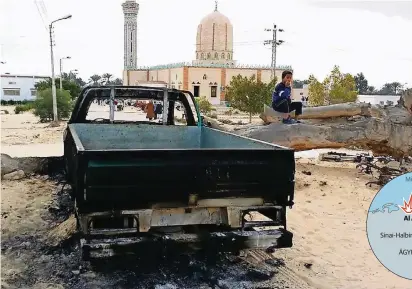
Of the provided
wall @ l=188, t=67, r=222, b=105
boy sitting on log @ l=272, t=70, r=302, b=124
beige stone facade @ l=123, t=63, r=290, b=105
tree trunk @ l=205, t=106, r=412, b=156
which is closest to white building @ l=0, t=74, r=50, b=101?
beige stone facade @ l=123, t=63, r=290, b=105

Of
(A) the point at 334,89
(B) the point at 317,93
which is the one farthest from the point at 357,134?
(B) the point at 317,93

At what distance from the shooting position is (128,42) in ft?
215

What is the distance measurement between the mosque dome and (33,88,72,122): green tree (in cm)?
2541

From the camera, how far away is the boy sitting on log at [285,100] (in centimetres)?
866

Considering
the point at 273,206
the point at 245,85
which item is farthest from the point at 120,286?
the point at 245,85

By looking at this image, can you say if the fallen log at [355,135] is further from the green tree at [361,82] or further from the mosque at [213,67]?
the green tree at [361,82]

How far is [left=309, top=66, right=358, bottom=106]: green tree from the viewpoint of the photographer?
107ft

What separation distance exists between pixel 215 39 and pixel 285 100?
4834cm

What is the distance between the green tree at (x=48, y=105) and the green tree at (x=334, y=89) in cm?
1794

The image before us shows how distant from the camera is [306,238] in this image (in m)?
5.90

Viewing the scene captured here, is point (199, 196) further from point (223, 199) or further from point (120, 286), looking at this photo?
point (120, 286)

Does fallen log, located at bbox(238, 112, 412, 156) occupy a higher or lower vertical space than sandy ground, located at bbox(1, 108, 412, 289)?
higher

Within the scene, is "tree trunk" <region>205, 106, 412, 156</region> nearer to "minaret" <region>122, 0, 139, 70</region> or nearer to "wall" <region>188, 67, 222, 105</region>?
"wall" <region>188, 67, 222, 105</region>

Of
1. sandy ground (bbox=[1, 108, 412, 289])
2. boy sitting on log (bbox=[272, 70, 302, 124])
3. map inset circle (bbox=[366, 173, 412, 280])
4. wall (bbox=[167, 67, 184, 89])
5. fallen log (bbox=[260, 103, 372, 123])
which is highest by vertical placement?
wall (bbox=[167, 67, 184, 89])
